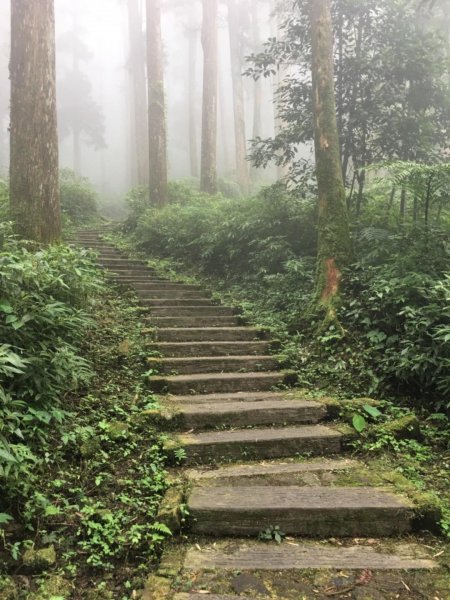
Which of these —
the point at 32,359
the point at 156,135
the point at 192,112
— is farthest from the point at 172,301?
the point at 192,112

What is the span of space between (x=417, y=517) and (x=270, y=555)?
1140mm

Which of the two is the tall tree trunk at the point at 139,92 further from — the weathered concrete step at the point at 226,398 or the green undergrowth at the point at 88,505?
the green undergrowth at the point at 88,505

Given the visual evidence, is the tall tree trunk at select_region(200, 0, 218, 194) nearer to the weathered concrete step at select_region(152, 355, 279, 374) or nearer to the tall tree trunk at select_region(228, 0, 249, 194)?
the tall tree trunk at select_region(228, 0, 249, 194)

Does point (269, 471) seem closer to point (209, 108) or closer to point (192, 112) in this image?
point (209, 108)

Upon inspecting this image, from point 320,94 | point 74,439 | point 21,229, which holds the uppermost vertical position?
point 320,94

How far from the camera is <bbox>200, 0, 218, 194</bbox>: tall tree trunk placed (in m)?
16.7

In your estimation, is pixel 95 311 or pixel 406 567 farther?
pixel 95 311

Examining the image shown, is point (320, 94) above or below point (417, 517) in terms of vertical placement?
above

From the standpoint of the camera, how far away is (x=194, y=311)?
309 inches

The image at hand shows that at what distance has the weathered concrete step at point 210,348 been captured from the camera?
20.4ft

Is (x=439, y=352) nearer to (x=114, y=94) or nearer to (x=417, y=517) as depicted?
(x=417, y=517)

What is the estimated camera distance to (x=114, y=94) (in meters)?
64.0

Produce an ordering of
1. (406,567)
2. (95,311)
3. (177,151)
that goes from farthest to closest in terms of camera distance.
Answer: (177,151), (95,311), (406,567)

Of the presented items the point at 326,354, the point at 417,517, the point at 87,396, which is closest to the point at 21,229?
the point at 87,396
